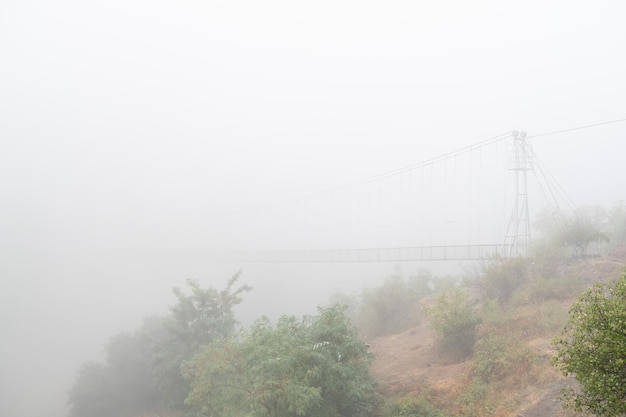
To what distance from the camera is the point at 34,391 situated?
4178 cm

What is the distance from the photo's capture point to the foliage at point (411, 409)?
34.3 ft

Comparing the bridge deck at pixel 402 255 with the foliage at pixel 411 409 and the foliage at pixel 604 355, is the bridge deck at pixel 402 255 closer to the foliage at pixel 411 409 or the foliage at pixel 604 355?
the foliage at pixel 411 409

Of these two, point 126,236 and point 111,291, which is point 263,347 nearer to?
point 111,291

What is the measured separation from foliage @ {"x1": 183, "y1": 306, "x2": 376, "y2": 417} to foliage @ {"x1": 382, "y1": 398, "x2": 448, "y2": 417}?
80 cm

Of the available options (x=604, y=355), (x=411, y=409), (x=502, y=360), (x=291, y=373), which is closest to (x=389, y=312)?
(x=502, y=360)

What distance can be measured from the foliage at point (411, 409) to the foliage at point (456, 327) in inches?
151

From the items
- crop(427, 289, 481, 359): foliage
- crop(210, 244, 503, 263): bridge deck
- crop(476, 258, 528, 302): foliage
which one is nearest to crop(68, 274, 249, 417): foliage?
crop(427, 289, 481, 359): foliage

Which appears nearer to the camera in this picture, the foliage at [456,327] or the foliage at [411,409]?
the foliage at [411,409]

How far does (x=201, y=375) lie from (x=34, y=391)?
1626 inches

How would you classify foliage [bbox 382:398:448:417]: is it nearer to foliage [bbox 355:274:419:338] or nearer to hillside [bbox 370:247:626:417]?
hillside [bbox 370:247:626:417]

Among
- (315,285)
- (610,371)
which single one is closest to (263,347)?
(610,371)

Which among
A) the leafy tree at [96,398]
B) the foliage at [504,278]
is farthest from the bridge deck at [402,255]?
the leafy tree at [96,398]

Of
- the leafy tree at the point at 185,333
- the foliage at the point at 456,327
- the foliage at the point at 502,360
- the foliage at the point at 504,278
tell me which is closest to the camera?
the foliage at the point at 502,360

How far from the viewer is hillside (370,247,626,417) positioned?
10.1 metres
